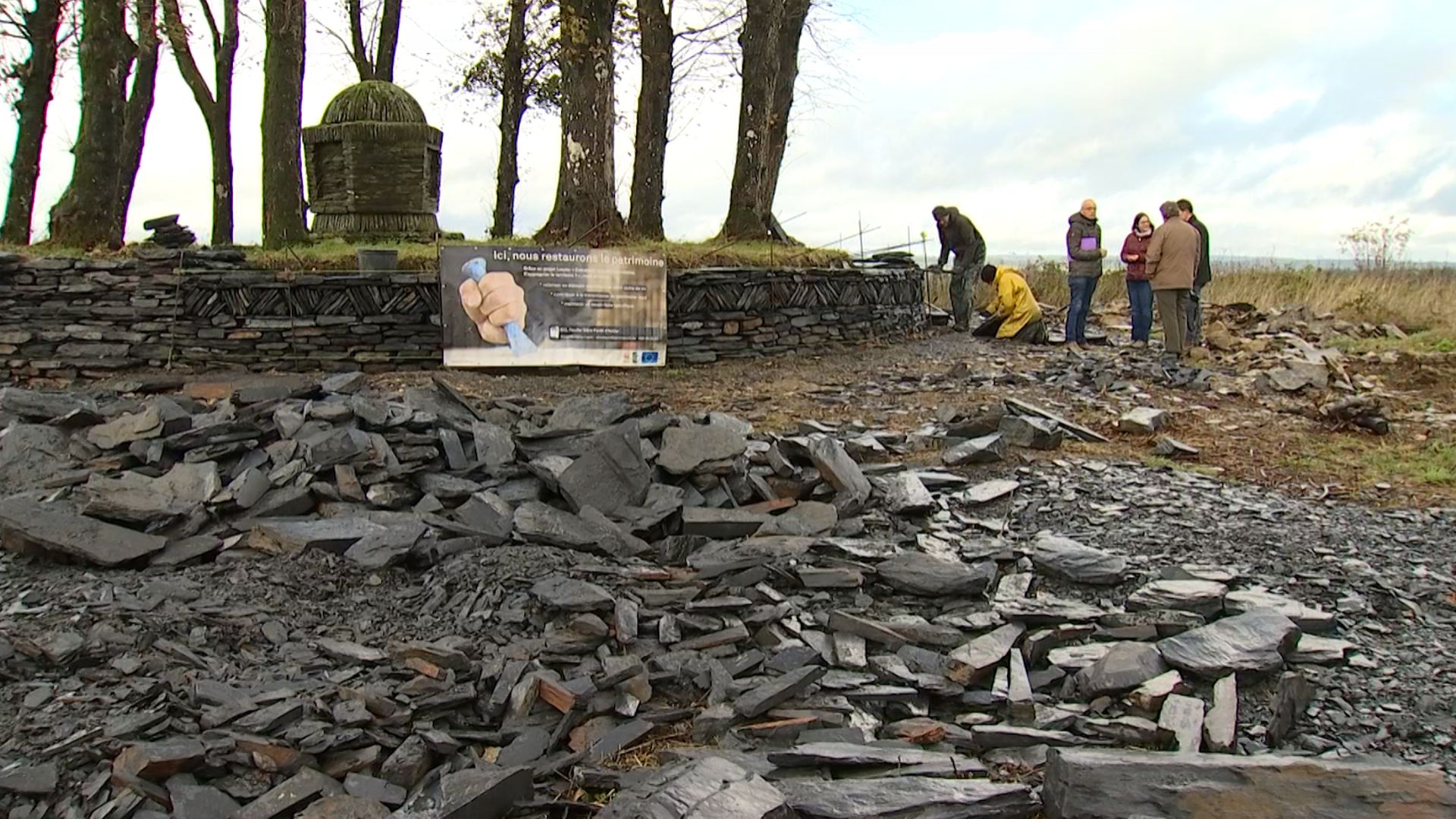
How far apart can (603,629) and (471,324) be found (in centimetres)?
701

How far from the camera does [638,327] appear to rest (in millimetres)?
11250

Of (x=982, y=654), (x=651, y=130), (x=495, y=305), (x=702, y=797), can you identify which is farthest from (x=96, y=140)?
(x=702, y=797)

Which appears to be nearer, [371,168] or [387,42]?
[371,168]

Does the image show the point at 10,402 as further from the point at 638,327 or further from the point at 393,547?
the point at 638,327

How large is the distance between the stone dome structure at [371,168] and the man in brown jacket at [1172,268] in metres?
10.1

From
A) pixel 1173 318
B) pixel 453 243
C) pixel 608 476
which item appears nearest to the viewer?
pixel 608 476

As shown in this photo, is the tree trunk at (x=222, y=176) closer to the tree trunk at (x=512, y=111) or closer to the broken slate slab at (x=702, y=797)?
the tree trunk at (x=512, y=111)

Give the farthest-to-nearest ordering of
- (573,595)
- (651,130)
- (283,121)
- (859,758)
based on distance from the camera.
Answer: (651,130) → (283,121) → (573,595) → (859,758)

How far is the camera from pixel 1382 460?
7.76 meters

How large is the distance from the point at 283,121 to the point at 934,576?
13131mm

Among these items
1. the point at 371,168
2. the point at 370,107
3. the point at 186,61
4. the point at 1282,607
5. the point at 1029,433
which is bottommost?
the point at 1282,607

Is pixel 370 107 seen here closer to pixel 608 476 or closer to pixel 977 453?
pixel 608 476

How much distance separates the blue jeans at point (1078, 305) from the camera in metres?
14.3

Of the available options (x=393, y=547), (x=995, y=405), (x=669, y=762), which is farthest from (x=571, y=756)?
(x=995, y=405)
